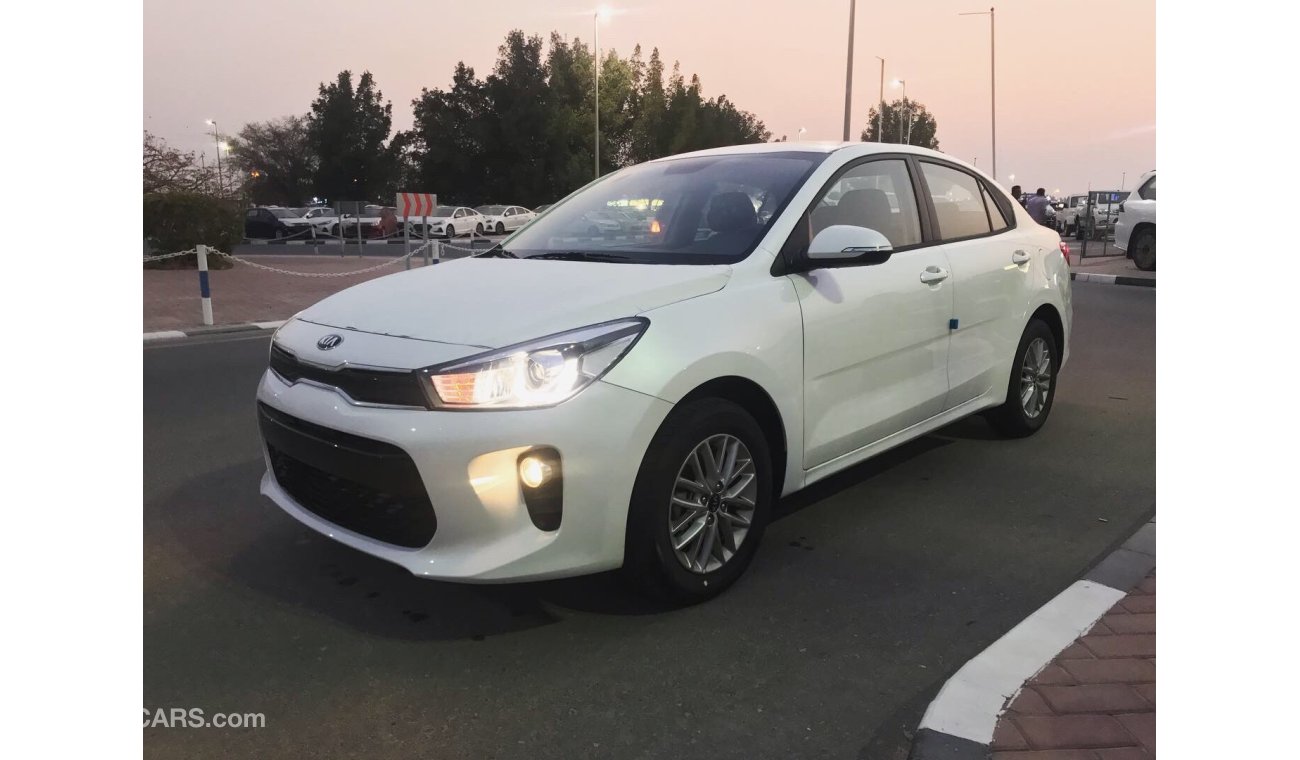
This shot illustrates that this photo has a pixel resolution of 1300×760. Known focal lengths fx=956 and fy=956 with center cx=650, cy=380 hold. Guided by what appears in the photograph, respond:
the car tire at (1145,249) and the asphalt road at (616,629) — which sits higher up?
the car tire at (1145,249)

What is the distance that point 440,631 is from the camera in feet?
10.6

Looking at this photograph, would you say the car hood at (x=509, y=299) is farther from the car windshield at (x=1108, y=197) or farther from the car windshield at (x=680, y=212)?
the car windshield at (x=1108, y=197)

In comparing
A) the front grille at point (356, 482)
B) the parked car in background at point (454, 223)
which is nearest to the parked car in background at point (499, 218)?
the parked car in background at point (454, 223)

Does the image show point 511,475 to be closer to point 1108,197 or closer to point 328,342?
point 328,342

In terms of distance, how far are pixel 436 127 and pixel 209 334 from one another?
52.7m

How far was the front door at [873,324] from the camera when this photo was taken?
3752 mm

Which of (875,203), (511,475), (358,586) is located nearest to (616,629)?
(511,475)

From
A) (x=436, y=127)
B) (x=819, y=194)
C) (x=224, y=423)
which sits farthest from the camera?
(x=436, y=127)

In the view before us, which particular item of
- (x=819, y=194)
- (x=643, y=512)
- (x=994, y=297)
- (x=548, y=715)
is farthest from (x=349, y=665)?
(x=994, y=297)

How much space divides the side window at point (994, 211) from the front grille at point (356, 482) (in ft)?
11.8

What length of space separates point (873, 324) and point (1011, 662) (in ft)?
5.04

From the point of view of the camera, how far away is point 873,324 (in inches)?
157

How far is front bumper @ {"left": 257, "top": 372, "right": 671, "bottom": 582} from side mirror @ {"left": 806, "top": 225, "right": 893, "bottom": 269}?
1.00 meters

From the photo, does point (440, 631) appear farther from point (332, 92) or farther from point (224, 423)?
point (332, 92)
